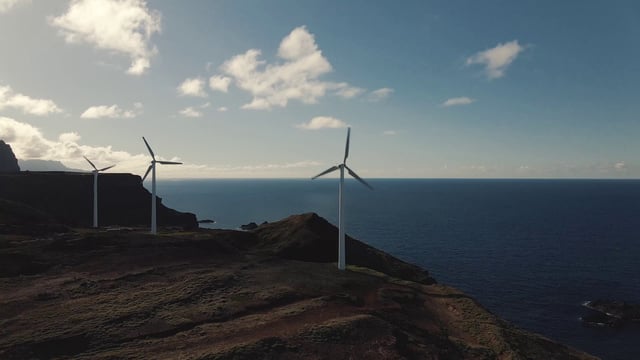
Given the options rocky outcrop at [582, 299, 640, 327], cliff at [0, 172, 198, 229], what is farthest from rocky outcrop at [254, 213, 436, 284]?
cliff at [0, 172, 198, 229]

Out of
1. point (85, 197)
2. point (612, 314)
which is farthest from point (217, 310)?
point (85, 197)

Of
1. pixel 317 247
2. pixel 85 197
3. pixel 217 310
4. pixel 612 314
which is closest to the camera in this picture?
pixel 217 310

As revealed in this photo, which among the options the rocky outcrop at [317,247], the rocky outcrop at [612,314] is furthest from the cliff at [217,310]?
the rocky outcrop at [612,314]

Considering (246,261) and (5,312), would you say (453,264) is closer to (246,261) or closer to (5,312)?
(246,261)

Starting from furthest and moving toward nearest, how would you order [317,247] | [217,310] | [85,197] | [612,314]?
[85,197] → [317,247] → [612,314] → [217,310]

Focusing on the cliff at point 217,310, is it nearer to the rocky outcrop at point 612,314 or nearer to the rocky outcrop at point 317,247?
the rocky outcrop at point 317,247

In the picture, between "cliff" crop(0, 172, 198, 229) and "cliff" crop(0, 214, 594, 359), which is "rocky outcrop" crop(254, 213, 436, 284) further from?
"cliff" crop(0, 172, 198, 229)

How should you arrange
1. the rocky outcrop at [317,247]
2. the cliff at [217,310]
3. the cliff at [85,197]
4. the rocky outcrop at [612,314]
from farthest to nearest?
the cliff at [85,197]
the rocky outcrop at [317,247]
the rocky outcrop at [612,314]
the cliff at [217,310]

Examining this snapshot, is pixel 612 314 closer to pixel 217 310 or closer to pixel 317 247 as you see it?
pixel 317 247
